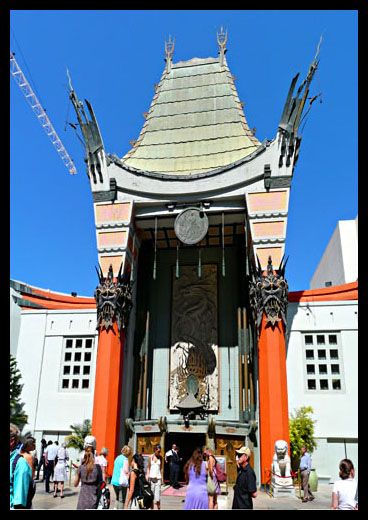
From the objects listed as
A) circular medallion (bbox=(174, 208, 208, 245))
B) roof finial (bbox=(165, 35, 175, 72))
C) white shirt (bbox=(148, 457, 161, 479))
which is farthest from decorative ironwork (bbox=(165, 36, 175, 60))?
white shirt (bbox=(148, 457, 161, 479))

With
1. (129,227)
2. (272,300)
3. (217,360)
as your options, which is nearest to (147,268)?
(129,227)

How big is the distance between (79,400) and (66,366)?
6.80ft

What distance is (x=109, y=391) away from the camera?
787 inches

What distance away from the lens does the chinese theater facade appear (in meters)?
19.9

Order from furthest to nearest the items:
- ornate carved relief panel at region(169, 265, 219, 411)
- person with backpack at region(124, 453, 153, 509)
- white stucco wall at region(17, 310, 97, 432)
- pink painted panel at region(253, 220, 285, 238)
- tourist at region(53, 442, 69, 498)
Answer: ornate carved relief panel at region(169, 265, 219, 411) < white stucco wall at region(17, 310, 97, 432) < pink painted panel at region(253, 220, 285, 238) < tourist at region(53, 442, 69, 498) < person with backpack at region(124, 453, 153, 509)

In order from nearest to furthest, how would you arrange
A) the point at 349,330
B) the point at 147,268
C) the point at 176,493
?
the point at 176,493
the point at 349,330
the point at 147,268

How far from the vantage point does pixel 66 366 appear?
24016 mm

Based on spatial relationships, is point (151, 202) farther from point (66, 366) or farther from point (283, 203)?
point (66, 366)

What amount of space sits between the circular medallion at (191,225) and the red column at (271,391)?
5255mm

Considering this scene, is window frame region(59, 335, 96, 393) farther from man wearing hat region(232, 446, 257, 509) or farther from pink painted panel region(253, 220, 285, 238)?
man wearing hat region(232, 446, 257, 509)

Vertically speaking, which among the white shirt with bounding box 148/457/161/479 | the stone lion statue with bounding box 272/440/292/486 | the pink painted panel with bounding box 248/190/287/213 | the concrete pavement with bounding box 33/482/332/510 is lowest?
the concrete pavement with bounding box 33/482/332/510

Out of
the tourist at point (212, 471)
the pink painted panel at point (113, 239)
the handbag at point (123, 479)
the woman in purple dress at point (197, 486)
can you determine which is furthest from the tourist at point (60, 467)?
the pink painted panel at point (113, 239)

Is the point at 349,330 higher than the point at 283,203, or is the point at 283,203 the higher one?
the point at 283,203

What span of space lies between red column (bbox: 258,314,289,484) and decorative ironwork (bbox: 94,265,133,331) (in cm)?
683
